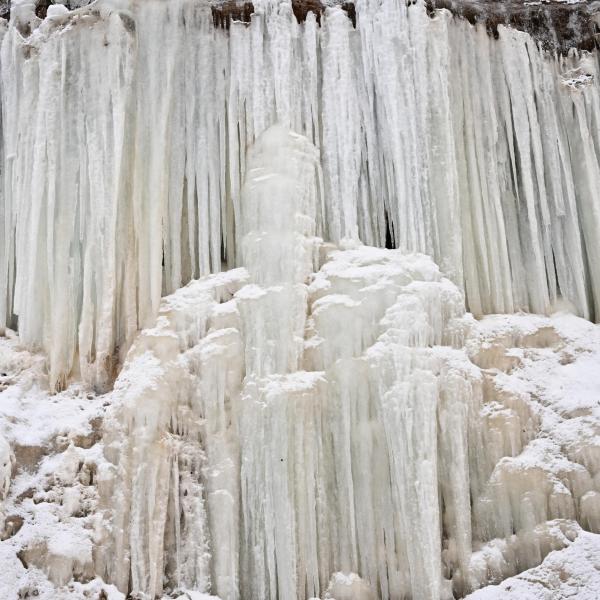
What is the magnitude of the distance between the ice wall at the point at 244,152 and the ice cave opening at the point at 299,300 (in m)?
0.03

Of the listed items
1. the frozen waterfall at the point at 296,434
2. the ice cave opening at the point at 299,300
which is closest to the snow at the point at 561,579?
the ice cave opening at the point at 299,300

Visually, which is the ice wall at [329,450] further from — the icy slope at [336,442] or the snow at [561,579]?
the snow at [561,579]

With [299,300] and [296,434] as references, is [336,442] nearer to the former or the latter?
[296,434]

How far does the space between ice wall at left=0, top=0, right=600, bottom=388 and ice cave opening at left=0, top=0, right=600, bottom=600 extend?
1.3 inches

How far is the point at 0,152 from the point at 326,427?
17.3ft

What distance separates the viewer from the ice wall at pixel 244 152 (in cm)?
1079

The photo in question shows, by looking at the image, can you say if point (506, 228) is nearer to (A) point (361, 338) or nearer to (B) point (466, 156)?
(B) point (466, 156)

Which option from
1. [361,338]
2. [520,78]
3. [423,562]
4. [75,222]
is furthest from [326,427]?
[520,78]

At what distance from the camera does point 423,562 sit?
895 centimetres

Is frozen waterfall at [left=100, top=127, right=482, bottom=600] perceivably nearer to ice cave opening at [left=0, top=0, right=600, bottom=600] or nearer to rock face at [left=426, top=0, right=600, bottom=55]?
ice cave opening at [left=0, top=0, right=600, bottom=600]

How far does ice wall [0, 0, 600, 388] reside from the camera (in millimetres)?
10789

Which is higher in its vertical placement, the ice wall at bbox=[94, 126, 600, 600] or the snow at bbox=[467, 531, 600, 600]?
the ice wall at bbox=[94, 126, 600, 600]

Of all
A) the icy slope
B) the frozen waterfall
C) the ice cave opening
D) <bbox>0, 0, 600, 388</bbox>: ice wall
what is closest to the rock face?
the ice cave opening

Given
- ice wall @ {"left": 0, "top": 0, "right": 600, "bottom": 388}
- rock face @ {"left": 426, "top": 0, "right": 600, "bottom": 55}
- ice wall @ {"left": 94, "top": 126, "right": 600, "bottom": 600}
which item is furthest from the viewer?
rock face @ {"left": 426, "top": 0, "right": 600, "bottom": 55}
